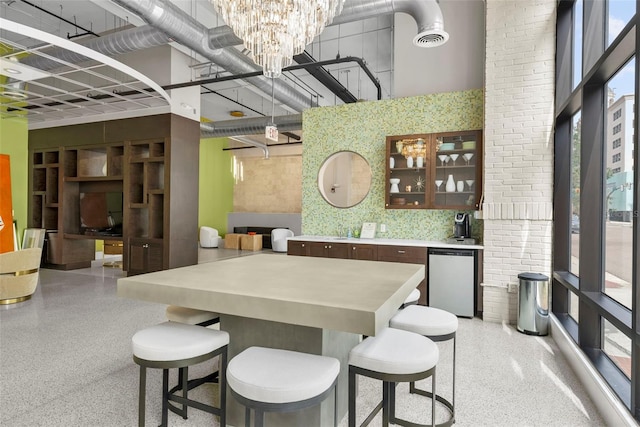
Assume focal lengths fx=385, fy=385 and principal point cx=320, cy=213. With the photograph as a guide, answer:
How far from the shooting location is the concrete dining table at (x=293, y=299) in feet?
5.41

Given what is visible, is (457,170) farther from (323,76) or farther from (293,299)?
(293,299)

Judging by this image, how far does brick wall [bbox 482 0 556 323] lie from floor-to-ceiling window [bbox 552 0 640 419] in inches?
11.6

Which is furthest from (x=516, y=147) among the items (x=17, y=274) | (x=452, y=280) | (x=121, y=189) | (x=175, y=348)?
(x=121, y=189)

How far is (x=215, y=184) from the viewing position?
544 inches

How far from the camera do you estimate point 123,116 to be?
291 inches

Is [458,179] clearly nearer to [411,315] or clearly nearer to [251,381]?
[411,315]

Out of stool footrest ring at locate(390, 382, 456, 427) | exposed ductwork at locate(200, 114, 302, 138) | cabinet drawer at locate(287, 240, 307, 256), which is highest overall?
exposed ductwork at locate(200, 114, 302, 138)

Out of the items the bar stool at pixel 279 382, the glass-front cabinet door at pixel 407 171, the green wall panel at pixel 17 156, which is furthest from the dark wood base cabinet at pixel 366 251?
the green wall panel at pixel 17 156

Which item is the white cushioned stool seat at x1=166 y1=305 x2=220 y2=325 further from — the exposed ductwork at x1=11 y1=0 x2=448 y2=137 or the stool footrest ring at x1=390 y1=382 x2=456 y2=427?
the exposed ductwork at x1=11 y1=0 x2=448 y2=137

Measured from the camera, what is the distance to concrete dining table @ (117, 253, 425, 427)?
1647 mm

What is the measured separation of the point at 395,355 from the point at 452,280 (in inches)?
135

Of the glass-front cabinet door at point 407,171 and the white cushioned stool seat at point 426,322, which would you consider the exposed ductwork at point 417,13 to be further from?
the white cushioned stool seat at point 426,322

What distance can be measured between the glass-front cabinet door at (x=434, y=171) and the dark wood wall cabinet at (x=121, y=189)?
3.90 m

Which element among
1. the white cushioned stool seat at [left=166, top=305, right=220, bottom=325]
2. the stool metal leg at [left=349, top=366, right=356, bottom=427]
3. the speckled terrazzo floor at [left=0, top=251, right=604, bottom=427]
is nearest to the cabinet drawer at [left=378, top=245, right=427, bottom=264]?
the speckled terrazzo floor at [left=0, top=251, right=604, bottom=427]
